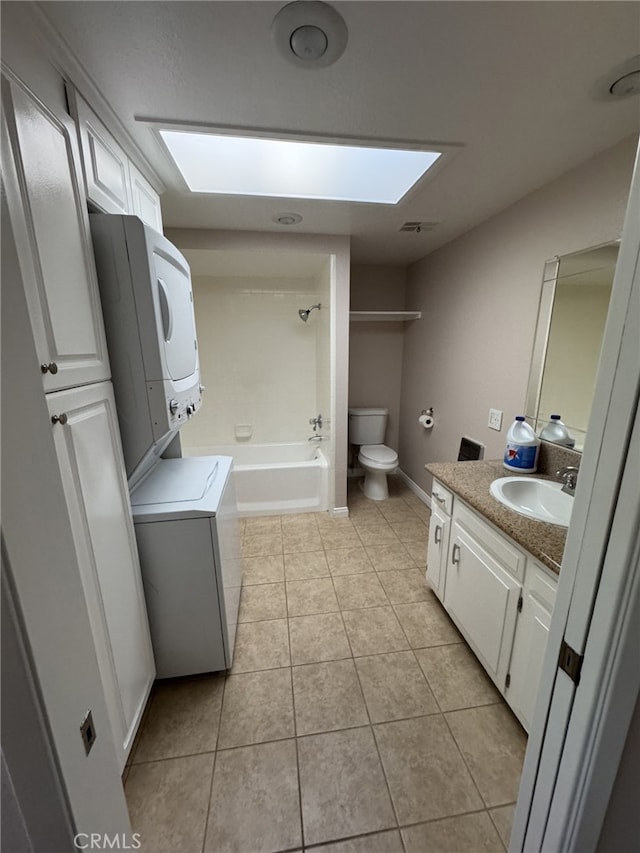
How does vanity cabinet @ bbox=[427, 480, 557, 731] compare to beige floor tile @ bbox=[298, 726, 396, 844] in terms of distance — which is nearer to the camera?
beige floor tile @ bbox=[298, 726, 396, 844]

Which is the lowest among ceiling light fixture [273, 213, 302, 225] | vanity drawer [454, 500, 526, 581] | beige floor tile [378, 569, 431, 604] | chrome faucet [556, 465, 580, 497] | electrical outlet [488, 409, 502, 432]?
beige floor tile [378, 569, 431, 604]

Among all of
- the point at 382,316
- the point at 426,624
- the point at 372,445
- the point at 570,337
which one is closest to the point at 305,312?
the point at 382,316

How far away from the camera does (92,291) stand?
1095mm

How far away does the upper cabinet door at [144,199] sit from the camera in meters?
1.46

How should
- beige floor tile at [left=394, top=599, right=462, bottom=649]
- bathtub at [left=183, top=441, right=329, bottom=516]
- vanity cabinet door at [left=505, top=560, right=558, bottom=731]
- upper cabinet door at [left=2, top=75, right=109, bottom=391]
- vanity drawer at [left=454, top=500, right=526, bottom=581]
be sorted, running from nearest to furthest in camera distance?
upper cabinet door at [left=2, top=75, right=109, bottom=391] < vanity cabinet door at [left=505, top=560, right=558, bottom=731] < vanity drawer at [left=454, top=500, right=526, bottom=581] < beige floor tile at [left=394, top=599, right=462, bottom=649] < bathtub at [left=183, top=441, right=329, bottom=516]

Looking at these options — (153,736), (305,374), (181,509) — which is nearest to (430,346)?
(305,374)

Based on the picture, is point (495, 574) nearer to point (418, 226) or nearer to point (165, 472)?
point (165, 472)

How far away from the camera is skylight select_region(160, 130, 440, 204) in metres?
1.50

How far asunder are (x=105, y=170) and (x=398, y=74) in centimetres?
106

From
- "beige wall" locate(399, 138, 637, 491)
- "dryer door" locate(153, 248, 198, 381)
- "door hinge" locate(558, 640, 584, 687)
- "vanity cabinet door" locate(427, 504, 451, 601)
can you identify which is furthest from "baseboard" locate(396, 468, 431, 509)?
"door hinge" locate(558, 640, 584, 687)

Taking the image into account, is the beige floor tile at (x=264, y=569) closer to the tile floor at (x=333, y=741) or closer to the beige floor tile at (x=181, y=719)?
the tile floor at (x=333, y=741)

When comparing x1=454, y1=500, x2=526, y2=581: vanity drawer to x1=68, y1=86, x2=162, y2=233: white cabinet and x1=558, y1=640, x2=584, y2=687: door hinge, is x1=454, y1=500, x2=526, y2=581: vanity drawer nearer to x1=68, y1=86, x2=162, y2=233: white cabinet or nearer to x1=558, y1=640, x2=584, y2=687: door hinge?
x1=558, y1=640, x2=584, y2=687: door hinge

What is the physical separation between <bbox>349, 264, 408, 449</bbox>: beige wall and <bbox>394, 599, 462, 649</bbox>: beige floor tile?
211 cm

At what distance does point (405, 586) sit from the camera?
85.1 inches
